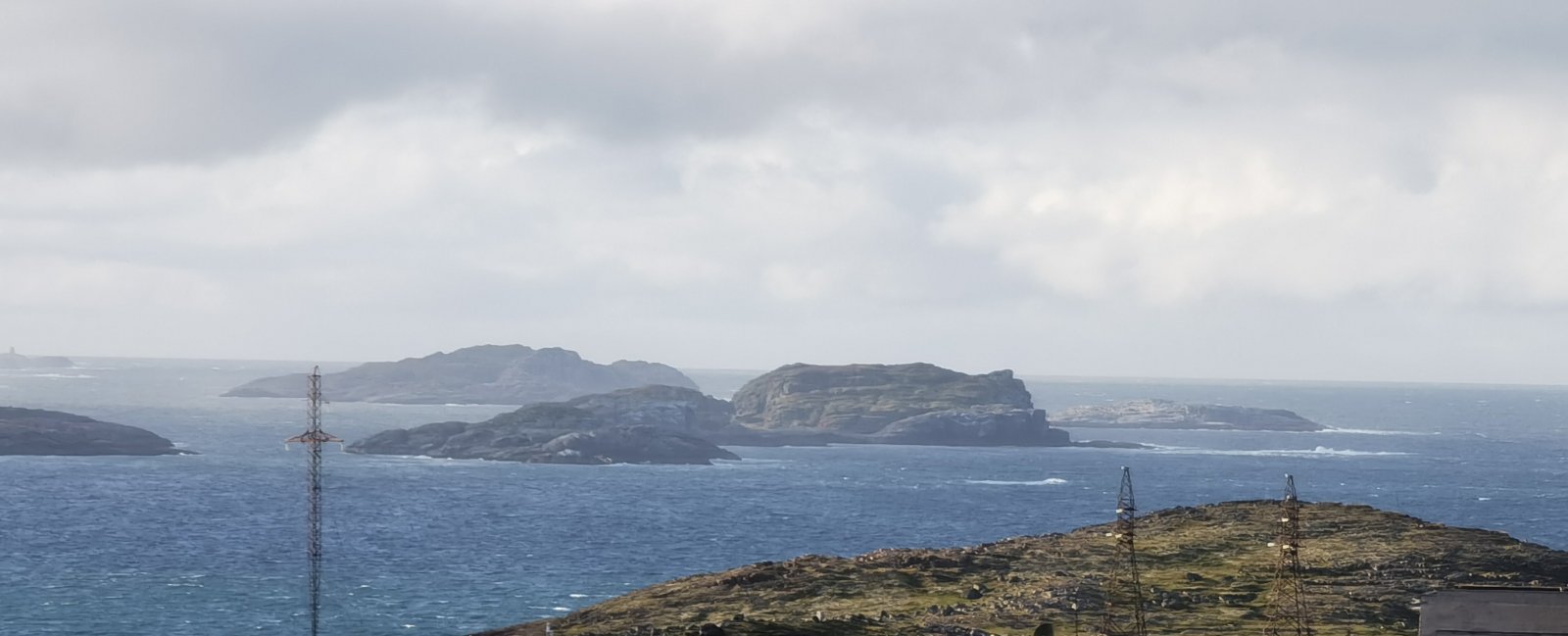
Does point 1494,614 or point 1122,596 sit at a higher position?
point 1494,614

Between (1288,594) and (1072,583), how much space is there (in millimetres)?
13099

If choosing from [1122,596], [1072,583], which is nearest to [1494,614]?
[1122,596]

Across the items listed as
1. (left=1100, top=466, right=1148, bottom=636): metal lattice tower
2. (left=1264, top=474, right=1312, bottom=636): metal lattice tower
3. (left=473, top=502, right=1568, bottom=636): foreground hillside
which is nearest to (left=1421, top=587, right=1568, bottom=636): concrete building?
(left=1264, top=474, right=1312, bottom=636): metal lattice tower

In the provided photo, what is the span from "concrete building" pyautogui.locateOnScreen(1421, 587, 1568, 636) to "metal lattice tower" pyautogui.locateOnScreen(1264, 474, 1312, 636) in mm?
5037

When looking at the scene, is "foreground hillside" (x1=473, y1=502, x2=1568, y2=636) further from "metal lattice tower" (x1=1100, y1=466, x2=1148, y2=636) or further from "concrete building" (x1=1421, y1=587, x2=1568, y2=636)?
"concrete building" (x1=1421, y1=587, x2=1568, y2=636)

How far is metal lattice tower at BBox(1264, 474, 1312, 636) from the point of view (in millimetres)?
57469

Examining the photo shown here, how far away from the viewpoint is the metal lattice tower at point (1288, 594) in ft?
189

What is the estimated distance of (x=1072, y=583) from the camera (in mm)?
89375

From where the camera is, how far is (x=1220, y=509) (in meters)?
121

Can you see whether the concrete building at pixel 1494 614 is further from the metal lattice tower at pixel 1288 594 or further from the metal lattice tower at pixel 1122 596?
the metal lattice tower at pixel 1122 596

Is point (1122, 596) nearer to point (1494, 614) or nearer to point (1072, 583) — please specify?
point (1072, 583)

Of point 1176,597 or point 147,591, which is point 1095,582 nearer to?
point 1176,597

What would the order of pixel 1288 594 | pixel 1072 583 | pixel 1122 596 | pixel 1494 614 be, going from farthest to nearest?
pixel 1072 583 < pixel 1122 596 < pixel 1288 594 < pixel 1494 614

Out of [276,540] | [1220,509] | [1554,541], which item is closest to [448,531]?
[276,540]
